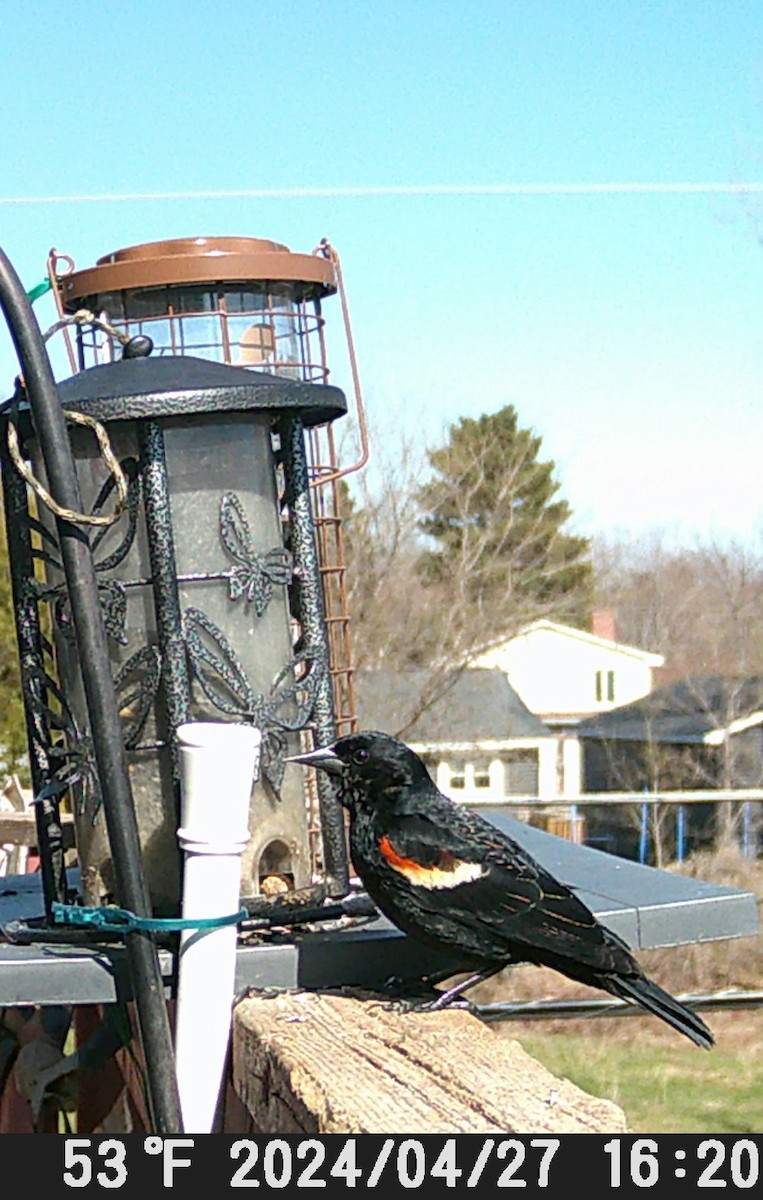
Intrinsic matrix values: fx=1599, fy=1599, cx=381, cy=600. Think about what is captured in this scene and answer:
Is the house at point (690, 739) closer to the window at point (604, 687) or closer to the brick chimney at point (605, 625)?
the brick chimney at point (605, 625)

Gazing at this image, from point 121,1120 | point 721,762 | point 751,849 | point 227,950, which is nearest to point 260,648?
point 227,950

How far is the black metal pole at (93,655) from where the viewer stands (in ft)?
6.95

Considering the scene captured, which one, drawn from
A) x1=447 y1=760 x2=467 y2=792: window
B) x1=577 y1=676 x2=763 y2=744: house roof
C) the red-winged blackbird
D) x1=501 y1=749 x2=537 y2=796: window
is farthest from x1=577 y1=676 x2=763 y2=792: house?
the red-winged blackbird

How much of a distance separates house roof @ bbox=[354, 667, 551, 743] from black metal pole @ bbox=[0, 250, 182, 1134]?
17.2m

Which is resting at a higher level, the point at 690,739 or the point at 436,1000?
the point at 436,1000

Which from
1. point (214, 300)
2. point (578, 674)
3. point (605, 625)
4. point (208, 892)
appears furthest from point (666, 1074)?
point (605, 625)

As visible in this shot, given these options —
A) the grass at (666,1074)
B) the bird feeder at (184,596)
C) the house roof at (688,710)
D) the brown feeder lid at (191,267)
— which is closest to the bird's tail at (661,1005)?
the bird feeder at (184,596)

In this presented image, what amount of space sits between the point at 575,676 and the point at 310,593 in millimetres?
32080

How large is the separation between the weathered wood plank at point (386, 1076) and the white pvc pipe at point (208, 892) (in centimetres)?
5

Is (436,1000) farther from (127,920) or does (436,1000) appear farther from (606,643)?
(606,643)

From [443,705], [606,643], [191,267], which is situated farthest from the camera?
[606,643]

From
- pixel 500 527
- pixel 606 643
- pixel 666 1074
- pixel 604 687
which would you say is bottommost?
pixel 666 1074

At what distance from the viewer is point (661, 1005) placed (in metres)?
2.29

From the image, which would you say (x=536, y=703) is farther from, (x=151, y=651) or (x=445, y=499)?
(x=151, y=651)
